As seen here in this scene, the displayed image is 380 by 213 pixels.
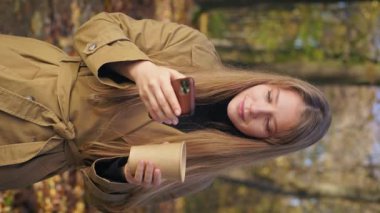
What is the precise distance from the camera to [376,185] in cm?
623

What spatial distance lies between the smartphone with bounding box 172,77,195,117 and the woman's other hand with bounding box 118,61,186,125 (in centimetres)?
2

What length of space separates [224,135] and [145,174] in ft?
1.19

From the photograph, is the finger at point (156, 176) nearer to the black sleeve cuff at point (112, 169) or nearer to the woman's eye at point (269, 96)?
the black sleeve cuff at point (112, 169)

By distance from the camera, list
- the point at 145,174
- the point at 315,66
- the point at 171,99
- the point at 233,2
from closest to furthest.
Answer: the point at 171,99, the point at 145,174, the point at 315,66, the point at 233,2

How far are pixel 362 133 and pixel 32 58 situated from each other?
208 inches

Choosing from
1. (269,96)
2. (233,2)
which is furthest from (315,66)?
(269,96)

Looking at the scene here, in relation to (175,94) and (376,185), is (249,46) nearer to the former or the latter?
(376,185)

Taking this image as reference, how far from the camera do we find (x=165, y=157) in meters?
1.90

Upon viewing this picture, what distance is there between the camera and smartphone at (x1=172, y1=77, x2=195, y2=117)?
182 cm

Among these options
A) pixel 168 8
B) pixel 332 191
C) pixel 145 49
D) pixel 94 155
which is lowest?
pixel 332 191

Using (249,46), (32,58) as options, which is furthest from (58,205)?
Answer: (249,46)

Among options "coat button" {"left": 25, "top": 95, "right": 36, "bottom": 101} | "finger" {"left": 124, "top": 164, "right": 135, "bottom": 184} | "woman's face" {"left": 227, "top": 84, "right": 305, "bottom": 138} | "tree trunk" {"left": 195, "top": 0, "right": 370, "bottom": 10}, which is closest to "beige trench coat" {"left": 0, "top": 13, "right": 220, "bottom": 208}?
"coat button" {"left": 25, "top": 95, "right": 36, "bottom": 101}

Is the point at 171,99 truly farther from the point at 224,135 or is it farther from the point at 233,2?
the point at 233,2

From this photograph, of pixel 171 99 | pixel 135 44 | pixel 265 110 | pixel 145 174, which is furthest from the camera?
pixel 135 44
